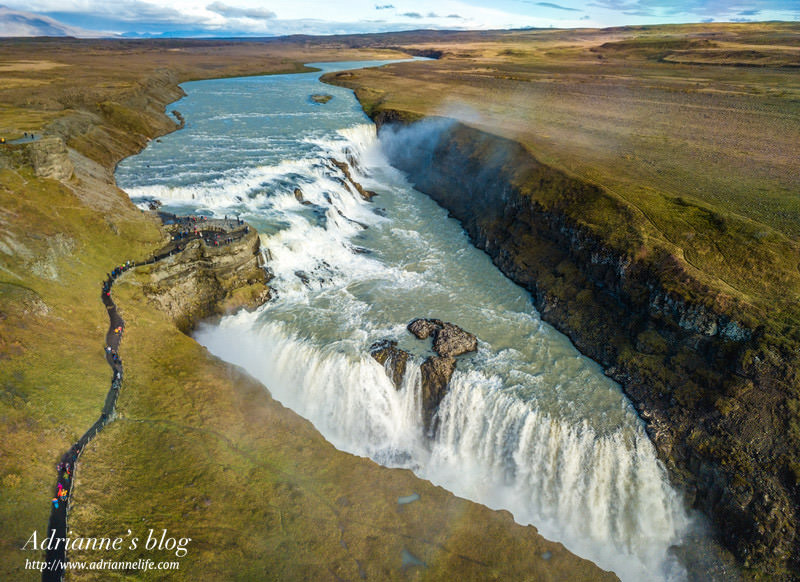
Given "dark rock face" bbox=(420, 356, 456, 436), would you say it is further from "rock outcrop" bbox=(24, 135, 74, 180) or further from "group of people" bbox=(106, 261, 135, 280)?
"rock outcrop" bbox=(24, 135, 74, 180)

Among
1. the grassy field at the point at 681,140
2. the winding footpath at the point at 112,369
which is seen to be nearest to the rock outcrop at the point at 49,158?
the winding footpath at the point at 112,369

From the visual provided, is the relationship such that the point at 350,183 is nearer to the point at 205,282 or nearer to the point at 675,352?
the point at 205,282

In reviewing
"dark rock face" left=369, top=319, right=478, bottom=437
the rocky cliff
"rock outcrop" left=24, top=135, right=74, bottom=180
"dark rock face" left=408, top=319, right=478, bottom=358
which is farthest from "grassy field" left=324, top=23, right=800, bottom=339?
"rock outcrop" left=24, top=135, right=74, bottom=180

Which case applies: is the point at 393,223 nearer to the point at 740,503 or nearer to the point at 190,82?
the point at 740,503

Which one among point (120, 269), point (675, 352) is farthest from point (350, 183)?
point (675, 352)

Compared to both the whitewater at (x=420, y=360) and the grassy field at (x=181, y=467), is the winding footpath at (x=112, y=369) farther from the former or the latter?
the whitewater at (x=420, y=360)

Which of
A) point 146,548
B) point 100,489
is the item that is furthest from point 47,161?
point 146,548
